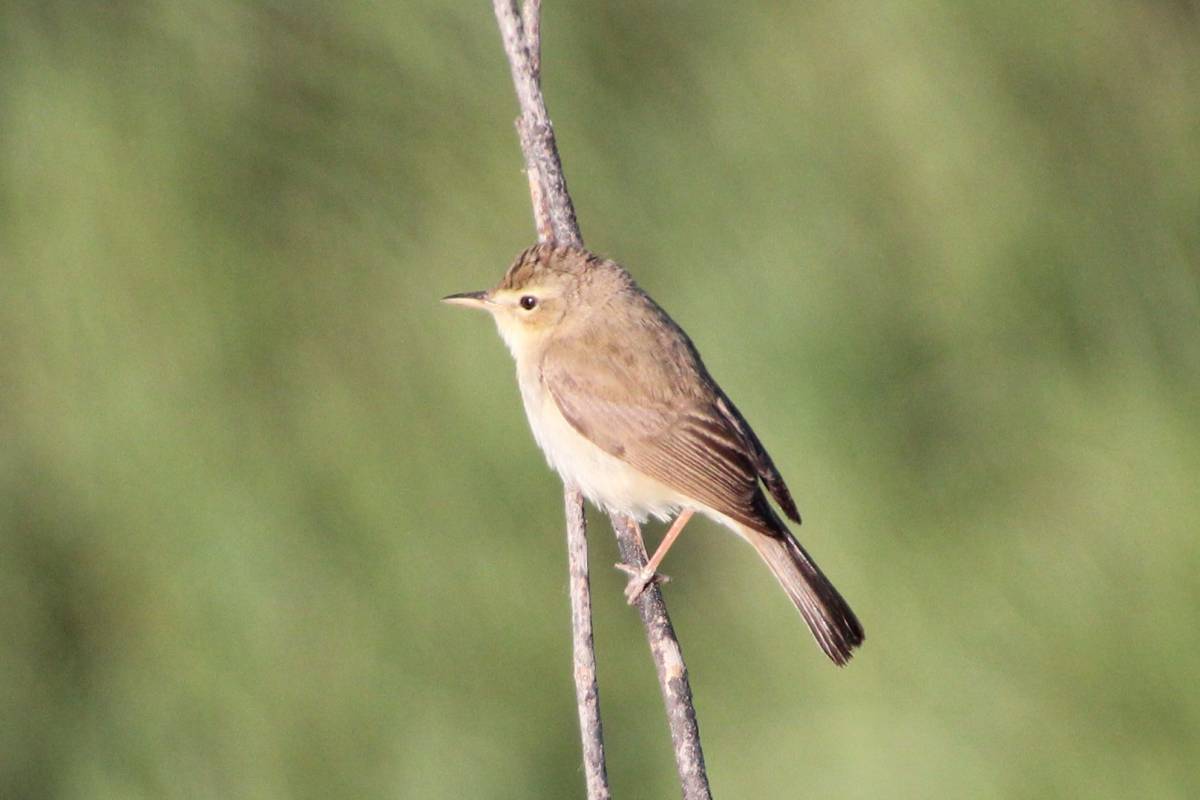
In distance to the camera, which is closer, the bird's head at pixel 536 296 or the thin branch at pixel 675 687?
the thin branch at pixel 675 687

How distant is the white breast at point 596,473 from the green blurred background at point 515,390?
444mm

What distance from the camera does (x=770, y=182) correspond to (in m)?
3.84

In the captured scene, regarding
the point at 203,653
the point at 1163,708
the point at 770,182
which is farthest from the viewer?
the point at 770,182

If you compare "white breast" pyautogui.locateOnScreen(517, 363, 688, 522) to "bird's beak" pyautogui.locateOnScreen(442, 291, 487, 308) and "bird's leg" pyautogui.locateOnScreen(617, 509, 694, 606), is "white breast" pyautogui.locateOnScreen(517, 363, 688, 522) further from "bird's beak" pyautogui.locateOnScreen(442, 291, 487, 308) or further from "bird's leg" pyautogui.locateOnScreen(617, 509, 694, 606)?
"bird's beak" pyautogui.locateOnScreen(442, 291, 487, 308)

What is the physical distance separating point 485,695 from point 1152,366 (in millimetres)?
1899

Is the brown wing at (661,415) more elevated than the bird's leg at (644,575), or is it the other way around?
the brown wing at (661,415)

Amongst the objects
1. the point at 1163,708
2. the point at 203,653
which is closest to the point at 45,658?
the point at 203,653

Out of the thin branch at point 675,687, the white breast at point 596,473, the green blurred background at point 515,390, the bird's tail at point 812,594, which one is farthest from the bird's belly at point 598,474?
the green blurred background at point 515,390

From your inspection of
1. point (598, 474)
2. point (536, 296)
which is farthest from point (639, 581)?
point (536, 296)

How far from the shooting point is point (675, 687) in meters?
2.57

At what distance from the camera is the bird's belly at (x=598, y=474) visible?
3221mm

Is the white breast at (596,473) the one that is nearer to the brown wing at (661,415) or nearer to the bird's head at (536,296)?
the brown wing at (661,415)

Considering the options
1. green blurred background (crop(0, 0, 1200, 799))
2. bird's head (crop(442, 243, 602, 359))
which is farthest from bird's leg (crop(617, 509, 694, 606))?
bird's head (crop(442, 243, 602, 359))

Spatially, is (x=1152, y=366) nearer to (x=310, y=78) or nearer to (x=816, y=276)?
(x=816, y=276)
